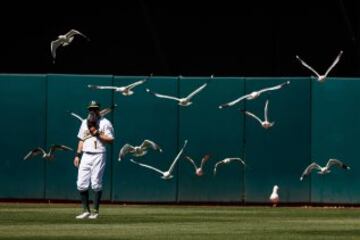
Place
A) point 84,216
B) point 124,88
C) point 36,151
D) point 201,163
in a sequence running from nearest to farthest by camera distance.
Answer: point 84,216, point 124,88, point 36,151, point 201,163

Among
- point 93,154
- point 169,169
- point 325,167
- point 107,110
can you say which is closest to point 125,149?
point 107,110

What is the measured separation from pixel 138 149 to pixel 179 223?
8.87 meters

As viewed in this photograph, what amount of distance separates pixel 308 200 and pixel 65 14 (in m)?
10.1

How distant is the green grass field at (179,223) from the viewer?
18.4 meters

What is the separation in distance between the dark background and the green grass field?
827 cm

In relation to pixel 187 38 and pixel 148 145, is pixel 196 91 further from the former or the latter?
pixel 187 38

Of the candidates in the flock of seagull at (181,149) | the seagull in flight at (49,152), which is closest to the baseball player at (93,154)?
the flock of seagull at (181,149)

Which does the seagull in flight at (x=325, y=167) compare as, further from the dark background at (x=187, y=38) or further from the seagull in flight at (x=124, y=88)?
the dark background at (x=187, y=38)

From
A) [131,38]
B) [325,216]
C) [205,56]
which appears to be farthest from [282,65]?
[325,216]

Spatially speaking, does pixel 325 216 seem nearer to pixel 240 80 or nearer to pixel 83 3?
pixel 240 80

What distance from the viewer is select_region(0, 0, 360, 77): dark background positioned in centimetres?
3653

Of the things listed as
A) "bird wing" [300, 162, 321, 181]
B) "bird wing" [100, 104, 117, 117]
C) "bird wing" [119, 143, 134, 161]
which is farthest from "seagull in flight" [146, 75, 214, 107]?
"bird wing" [300, 162, 321, 181]

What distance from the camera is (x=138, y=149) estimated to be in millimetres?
30516

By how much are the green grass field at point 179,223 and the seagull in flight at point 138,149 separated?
182cm
